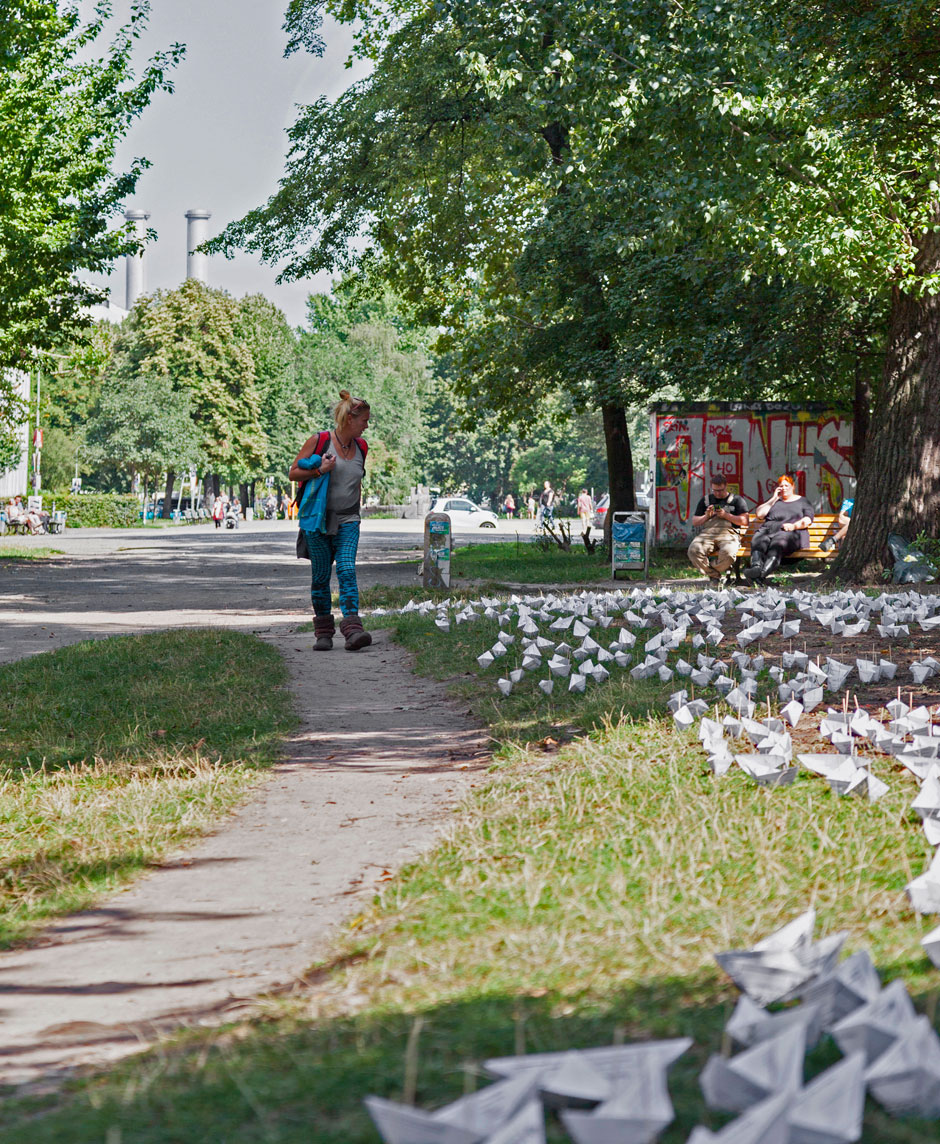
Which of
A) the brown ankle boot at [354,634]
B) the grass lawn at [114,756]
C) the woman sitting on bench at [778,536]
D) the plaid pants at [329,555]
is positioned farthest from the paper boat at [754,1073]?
the woman sitting on bench at [778,536]

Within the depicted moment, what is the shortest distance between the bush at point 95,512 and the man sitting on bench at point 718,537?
4423 cm

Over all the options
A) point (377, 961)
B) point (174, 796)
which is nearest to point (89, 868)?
point (174, 796)

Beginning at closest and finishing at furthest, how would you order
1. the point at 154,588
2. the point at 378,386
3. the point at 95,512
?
A: the point at 154,588 → the point at 95,512 → the point at 378,386

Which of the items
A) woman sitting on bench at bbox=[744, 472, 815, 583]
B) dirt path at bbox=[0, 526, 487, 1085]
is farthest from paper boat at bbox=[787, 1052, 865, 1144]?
woman sitting on bench at bbox=[744, 472, 815, 583]

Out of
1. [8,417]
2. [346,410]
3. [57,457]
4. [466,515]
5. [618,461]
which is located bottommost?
[466,515]

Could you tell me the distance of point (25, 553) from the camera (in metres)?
26.5

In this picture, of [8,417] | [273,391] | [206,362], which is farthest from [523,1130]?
[273,391]

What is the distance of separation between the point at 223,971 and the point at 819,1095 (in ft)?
5.27

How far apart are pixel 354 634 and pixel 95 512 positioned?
50.4 metres

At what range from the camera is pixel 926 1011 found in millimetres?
2213

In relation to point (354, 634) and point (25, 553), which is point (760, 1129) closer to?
point (354, 634)

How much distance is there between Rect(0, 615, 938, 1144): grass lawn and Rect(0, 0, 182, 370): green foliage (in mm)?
17616

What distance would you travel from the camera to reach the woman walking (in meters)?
9.15

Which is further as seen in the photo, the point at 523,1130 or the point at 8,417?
the point at 8,417
